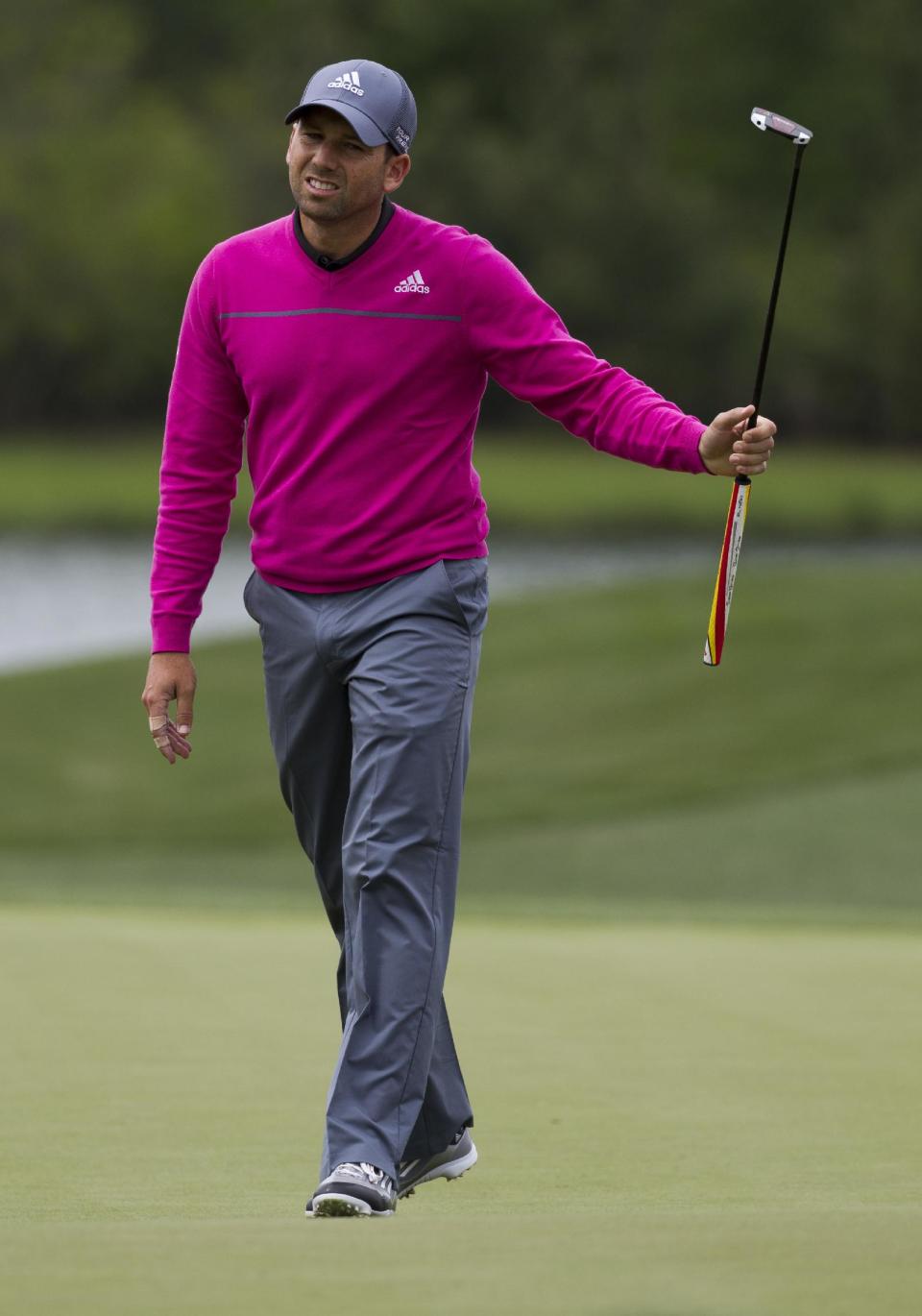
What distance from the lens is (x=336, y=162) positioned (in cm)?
304

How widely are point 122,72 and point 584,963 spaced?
46382mm

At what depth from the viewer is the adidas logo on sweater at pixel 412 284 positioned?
3061 millimetres

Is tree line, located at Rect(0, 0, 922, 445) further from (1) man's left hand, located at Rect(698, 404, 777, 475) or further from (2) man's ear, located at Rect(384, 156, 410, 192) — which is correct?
(1) man's left hand, located at Rect(698, 404, 777, 475)

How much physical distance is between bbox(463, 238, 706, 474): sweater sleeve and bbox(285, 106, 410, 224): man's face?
0.57 ft

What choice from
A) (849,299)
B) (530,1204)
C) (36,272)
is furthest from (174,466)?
(36,272)

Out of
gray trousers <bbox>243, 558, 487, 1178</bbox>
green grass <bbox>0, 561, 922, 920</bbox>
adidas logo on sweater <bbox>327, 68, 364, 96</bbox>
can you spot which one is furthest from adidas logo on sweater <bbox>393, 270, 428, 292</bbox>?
green grass <bbox>0, 561, 922, 920</bbox>

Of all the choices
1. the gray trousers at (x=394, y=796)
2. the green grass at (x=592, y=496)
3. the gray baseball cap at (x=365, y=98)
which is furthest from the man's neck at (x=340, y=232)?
the green grass at (x=592, y=496)

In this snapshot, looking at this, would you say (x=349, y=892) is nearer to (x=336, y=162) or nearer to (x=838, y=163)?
(x=336, y=162)

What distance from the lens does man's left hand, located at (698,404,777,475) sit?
9.59 feet

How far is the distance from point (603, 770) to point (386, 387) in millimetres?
10202

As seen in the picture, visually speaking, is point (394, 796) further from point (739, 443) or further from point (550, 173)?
point (550, 173)

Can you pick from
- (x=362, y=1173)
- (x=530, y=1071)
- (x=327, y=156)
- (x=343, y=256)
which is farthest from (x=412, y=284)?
(x=530, y=1071)

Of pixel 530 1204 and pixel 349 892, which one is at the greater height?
pixel 349 892

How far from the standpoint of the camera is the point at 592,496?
38.9 metres
